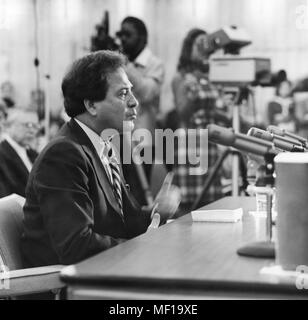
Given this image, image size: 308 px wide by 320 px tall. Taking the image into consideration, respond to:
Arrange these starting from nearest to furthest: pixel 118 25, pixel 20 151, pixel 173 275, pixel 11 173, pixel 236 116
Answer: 1. pixel 173 275
2. pixel 11 173
3. pixel 20 151
4. pixel 236 116
5. pixel 118 25

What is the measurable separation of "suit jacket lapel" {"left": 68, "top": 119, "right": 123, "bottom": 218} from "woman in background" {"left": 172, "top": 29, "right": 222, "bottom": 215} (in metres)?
2.87

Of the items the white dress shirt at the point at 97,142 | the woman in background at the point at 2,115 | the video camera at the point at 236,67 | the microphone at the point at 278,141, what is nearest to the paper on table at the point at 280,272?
the microphone at the point at 278,141

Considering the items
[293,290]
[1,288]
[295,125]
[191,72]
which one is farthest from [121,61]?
[295,125]

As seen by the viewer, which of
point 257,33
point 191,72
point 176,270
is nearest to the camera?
point 176,270

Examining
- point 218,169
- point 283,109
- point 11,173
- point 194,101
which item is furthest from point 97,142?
point 283,109

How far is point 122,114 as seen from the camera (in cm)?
209

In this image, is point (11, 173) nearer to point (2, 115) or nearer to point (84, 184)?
point (2, 115)

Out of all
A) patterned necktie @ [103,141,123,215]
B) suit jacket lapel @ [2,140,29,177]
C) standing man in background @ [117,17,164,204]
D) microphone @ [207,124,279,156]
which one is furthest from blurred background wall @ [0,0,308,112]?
microphone @ [207,124,279,156]

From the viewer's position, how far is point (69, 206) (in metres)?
1.71

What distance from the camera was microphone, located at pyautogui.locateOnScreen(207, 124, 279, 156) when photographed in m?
1.26

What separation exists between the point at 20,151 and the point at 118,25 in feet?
A: 5.85

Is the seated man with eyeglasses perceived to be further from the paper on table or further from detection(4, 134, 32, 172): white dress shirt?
the paper on table

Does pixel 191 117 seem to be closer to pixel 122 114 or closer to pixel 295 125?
pixel 295 125

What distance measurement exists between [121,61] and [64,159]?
459 mm
